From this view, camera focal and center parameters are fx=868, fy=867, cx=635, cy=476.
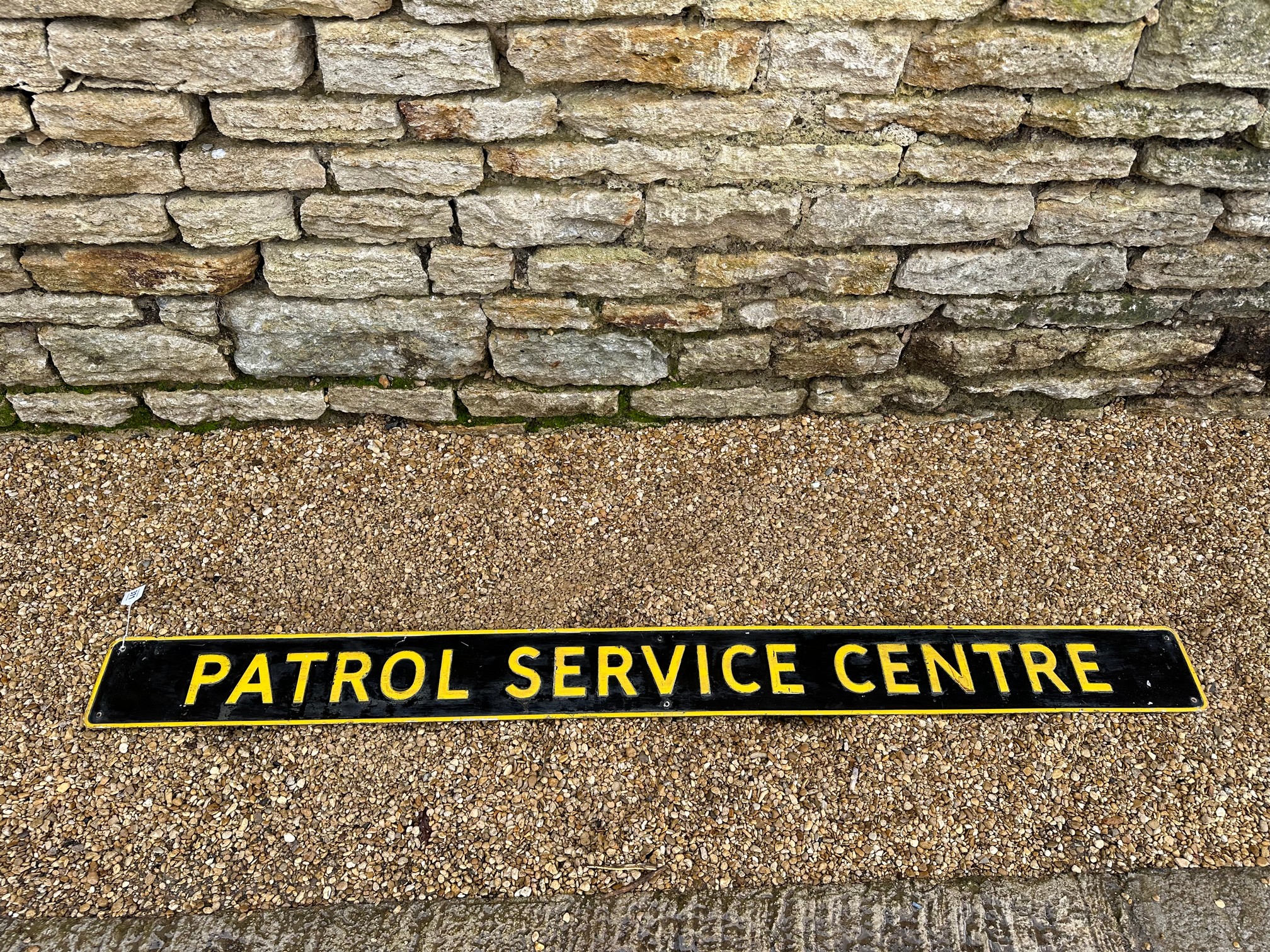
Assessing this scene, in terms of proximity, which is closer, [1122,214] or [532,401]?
[1122,214]

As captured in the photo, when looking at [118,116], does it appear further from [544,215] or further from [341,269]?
[544,215]

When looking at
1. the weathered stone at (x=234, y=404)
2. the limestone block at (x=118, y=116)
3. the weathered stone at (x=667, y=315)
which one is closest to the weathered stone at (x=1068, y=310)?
the weathered stone at (x=667, y=315)

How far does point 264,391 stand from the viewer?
10.9 ft

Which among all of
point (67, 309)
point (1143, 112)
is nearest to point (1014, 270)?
point (1143, 112)

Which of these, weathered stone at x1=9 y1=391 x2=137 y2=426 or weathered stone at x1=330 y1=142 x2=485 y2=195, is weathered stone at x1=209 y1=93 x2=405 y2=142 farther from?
weathered stone at x1=9 y1=391 x2=137 y2=426

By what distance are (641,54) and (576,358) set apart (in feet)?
3.62

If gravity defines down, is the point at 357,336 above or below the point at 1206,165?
below

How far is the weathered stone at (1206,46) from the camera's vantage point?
2.47m

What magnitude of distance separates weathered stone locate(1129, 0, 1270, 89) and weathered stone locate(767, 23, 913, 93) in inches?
28.6

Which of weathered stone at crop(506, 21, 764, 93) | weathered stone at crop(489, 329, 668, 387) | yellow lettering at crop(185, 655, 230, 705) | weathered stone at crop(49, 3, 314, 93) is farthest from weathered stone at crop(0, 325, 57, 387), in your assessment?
weathered stone at crop(506, 21, 764, 93)

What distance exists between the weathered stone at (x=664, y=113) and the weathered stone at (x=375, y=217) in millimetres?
535

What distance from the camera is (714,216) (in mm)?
2867

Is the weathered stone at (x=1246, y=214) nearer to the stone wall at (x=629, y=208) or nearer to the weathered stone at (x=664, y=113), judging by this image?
the stone wall at (x=629, y=208)

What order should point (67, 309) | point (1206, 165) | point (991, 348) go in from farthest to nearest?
point (991, 348) < point (67, 309) < point (1206, 165)
